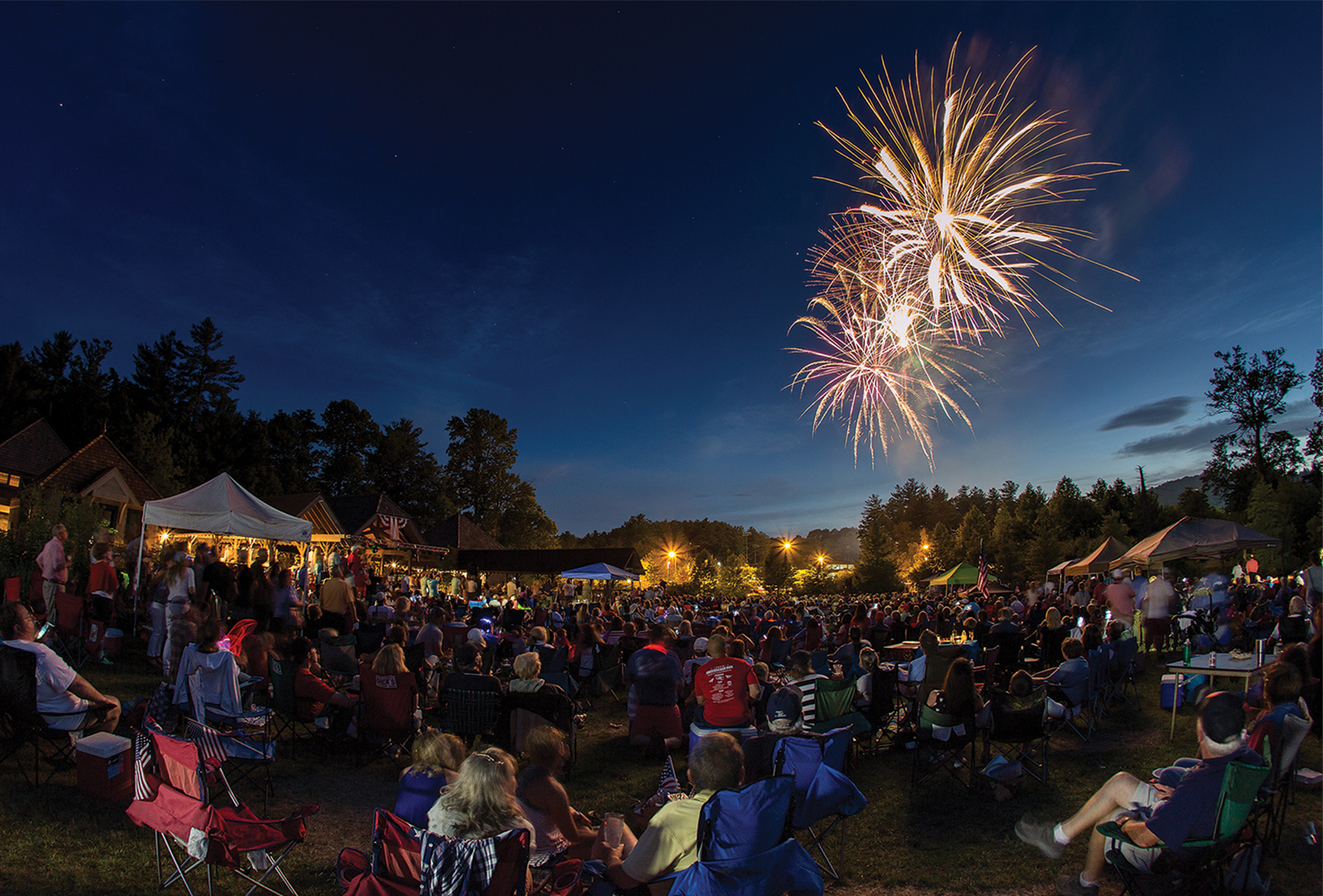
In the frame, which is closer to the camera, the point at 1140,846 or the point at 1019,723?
the point at 1140,846

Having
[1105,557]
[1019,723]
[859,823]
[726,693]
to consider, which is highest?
[1105,557]

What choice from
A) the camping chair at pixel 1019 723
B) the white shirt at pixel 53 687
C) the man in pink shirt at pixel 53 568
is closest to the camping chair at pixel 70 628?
the man in pink shirt at pixel 53 568

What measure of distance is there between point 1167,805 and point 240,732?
666cm

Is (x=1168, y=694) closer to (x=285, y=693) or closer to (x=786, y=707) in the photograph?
(x=786, y=707)

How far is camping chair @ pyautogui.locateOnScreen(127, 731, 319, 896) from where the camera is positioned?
11.0ft

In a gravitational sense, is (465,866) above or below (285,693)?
above

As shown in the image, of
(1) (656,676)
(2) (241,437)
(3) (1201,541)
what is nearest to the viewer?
(1) (656,676)

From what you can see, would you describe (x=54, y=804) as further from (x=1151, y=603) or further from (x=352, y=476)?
(x=352, y=476)

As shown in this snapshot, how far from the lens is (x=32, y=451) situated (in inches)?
892

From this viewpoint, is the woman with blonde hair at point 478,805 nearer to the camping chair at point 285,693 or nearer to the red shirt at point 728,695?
the red shirt at point 728,695

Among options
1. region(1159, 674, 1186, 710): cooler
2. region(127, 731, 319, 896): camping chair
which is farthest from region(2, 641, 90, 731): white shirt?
region(1159, 674, 1186, 710): cooler

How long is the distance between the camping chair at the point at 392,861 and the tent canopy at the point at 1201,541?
16.5 m

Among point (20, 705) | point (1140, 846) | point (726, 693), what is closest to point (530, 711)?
point (726, 693)

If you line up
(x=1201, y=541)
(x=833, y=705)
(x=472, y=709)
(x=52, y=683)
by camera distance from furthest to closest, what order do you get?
(x=1201, y=541) → (x=472, y=709) → (x=833, y=705) → (x=52, y=683)
